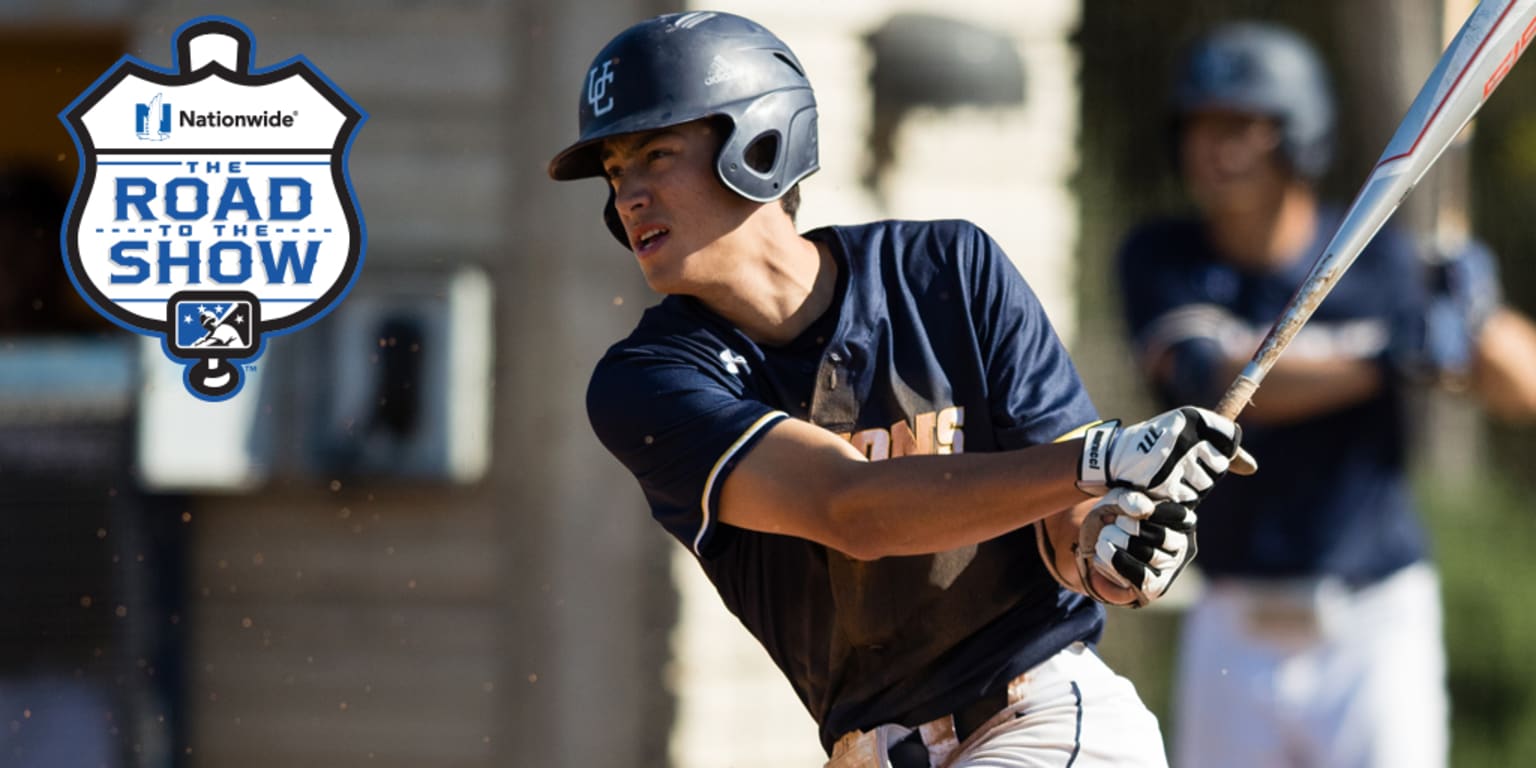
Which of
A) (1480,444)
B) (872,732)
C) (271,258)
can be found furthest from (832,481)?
(1480,444)

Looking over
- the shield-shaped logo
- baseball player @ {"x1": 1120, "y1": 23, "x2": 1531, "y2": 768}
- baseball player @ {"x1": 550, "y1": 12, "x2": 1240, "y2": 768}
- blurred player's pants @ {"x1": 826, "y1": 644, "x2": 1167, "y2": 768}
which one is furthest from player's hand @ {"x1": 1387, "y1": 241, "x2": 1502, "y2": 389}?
the shield-shaped logo

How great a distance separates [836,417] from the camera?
296cm

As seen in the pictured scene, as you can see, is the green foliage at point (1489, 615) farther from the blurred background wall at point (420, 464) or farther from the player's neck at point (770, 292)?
the player's neck at point (770, 292)

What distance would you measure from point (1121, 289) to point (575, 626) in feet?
5.40

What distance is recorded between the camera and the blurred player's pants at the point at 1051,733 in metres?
2.85

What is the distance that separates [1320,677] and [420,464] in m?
2.28

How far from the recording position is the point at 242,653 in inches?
200

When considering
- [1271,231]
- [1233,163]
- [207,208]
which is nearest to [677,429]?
[207,208]

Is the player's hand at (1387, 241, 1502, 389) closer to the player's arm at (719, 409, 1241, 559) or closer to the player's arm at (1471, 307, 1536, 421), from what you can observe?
the player's arm at (1471, 307, 1536, 421)

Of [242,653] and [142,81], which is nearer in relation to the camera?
[142,81]

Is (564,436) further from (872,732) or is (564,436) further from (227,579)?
(872,732)

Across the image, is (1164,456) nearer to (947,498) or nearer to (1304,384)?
(947,498)

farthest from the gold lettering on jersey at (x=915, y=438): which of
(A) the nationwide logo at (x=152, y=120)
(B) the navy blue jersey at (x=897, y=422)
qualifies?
(A) the nationwide logo at (x=152, y=120)

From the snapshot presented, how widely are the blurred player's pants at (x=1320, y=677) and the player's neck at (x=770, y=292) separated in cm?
205
